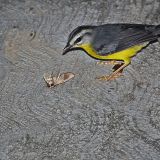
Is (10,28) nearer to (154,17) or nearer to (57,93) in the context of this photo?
(57,93)

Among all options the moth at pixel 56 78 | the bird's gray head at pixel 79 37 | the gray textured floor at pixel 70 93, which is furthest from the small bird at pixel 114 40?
the moth at pixel 56 78

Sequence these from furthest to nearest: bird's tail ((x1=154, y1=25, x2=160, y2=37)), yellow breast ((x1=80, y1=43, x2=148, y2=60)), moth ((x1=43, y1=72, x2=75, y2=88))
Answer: yellow breast ((x1=80, y1=43, x2=148, y2=60))
bird's tail ((x1=154, y1=25, x2=160, y2=37))
moth ((x1=43, y1=72, x2=75, y2=88))

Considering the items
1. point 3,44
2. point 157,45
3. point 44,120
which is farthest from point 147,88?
point 3,44

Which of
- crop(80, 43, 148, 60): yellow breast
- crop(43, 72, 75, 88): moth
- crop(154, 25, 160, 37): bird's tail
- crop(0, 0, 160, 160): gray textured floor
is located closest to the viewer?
crop(0, 0, 160, 160): gray textured floor

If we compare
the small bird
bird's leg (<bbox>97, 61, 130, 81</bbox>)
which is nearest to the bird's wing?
the small bird

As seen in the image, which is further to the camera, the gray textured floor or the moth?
the moth

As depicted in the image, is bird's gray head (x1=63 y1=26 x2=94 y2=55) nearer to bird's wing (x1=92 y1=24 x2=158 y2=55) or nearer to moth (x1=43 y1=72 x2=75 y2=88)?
bird's wing (x1=92 y1=24 x2=158 y2=55)

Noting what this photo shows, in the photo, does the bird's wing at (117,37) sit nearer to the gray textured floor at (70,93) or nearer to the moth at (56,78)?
the gray textured floor at (70,93)
